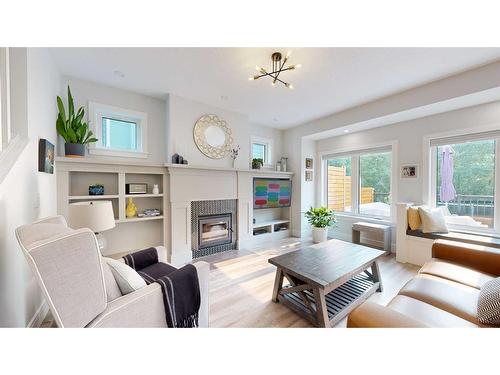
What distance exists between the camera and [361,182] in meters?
4.04

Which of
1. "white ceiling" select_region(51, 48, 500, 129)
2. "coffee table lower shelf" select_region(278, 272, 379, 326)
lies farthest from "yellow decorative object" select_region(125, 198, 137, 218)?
"coffee table lower shelf" select_region(278, 272, 379, 326)

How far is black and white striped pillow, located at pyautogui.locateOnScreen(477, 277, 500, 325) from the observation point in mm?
999

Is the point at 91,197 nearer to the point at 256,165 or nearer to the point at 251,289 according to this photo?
the point at 251,289

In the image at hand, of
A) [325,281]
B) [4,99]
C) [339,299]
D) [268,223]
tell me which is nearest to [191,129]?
[4,99]

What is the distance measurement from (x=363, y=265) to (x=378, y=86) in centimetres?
237

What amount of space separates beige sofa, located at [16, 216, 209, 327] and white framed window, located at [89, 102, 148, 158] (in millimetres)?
2086

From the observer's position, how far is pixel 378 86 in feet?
8.68

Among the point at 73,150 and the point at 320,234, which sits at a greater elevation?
the point at 73,150

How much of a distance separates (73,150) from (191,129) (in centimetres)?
151

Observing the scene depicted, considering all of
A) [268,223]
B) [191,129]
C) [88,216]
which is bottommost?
[268,223]

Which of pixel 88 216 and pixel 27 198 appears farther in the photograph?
pixel 88 216

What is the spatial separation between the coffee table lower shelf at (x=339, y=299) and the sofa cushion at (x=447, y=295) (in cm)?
58
